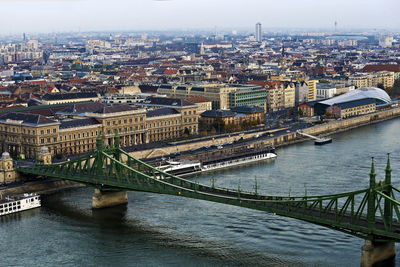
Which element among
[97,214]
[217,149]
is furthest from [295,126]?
[97,214]

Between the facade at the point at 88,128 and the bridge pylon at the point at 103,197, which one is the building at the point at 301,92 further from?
the bridge pylon at the point at 103,197

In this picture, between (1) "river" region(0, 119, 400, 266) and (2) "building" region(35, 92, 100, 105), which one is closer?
(1) "river" region(0, 119, 400, 266)

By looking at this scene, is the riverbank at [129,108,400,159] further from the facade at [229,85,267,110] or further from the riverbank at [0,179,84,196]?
the facade at [229,85,267,110]

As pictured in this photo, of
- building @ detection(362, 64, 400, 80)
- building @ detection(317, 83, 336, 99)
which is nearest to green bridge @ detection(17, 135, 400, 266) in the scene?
building @ detection(317, 83, 336, 99)

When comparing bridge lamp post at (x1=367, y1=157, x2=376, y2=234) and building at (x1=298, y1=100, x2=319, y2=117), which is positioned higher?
bridge lamp post at (x1=367, y1=157, x2=376, y2=234)

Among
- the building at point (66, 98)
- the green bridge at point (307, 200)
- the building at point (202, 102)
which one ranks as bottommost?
the green bridge at point (307, 200)

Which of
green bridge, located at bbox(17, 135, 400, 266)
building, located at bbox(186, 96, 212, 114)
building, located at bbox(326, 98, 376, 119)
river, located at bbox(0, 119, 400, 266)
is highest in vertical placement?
building, located at bbox(186, 96, 212, 114)

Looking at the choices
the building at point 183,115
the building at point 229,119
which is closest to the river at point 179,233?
the building at point 183,115

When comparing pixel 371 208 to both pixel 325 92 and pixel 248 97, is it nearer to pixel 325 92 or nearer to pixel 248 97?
pixel 248 97
